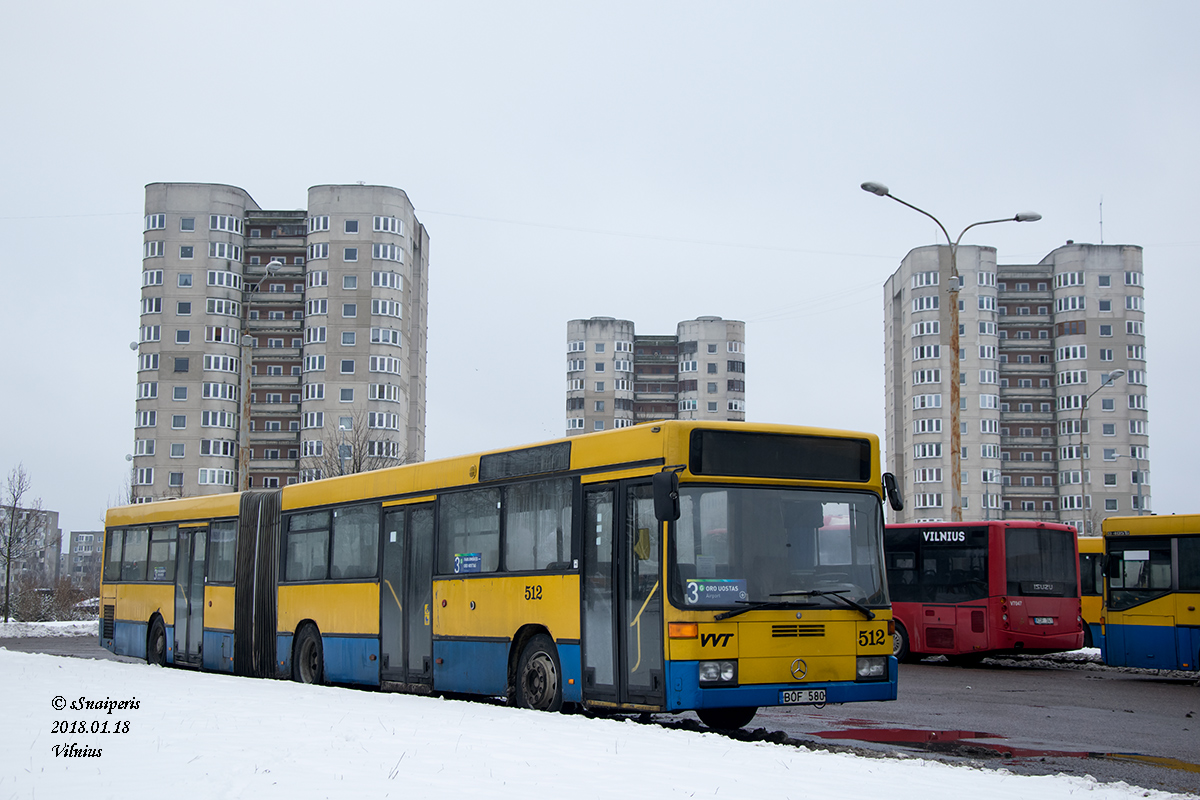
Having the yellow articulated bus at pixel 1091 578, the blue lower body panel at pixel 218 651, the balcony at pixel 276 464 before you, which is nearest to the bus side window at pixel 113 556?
the blue lower body panel at pixel 218 651

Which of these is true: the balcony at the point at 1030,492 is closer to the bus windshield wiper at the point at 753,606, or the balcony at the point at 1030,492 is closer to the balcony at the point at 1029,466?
the balcony at the point at 1029,466

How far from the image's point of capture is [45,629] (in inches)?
1650

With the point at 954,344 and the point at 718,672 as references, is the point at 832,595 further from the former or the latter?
the point at 954,344

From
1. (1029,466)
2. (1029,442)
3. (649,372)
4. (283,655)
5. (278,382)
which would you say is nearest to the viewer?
(283,655)

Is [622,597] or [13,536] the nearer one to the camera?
[622,597]

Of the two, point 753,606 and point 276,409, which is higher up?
point 276,409

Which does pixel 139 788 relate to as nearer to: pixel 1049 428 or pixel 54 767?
pixel 54 767

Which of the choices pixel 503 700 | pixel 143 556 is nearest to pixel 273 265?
pixel 143 556

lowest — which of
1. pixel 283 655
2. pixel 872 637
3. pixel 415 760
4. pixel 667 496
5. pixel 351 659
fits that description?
pixel 283 655

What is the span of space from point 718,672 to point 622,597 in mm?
1258

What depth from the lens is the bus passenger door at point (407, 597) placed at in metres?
15.6

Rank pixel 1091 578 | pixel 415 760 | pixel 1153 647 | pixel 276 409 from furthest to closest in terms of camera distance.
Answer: pixel 276 409, pixel 1091 578, pixel 1153 647, pixel 415 760

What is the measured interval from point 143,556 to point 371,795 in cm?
1852

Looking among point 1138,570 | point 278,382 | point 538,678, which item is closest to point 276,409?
point 278,382
